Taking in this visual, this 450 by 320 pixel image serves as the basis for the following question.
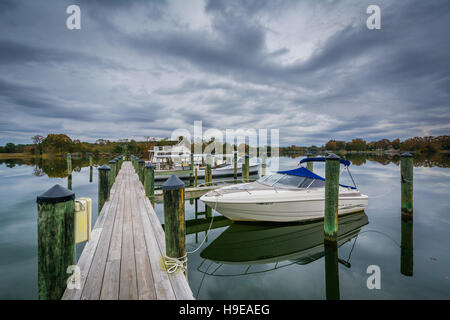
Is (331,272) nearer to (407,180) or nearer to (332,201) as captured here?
(332,201)

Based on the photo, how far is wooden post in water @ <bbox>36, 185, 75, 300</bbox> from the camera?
244cm

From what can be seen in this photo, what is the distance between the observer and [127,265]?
358cm

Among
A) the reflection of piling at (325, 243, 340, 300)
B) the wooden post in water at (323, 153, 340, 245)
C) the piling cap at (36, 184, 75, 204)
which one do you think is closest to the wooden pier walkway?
the piling cap at (36, 184, 75, 204)

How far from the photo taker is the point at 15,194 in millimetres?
14781

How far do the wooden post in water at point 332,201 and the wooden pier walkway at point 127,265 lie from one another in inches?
187

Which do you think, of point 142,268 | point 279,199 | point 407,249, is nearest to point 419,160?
point 407,249

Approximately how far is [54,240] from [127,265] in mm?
1431

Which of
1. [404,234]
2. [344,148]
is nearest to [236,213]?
[404,234]

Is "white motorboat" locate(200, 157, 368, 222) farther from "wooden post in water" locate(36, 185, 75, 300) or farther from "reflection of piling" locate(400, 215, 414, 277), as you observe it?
"wooden post in water" locate(36, 185, 75, 300)

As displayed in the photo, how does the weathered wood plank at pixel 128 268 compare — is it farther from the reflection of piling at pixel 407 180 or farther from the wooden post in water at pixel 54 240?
the reflection of piling at pixel 407 180

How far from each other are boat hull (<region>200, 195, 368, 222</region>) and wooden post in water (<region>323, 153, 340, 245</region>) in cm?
122

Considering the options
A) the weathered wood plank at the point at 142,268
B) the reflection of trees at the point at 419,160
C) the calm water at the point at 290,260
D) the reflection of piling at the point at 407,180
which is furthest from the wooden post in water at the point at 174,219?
the reflection of trees at the point at 419,160

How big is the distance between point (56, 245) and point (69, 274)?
23.2 inches
